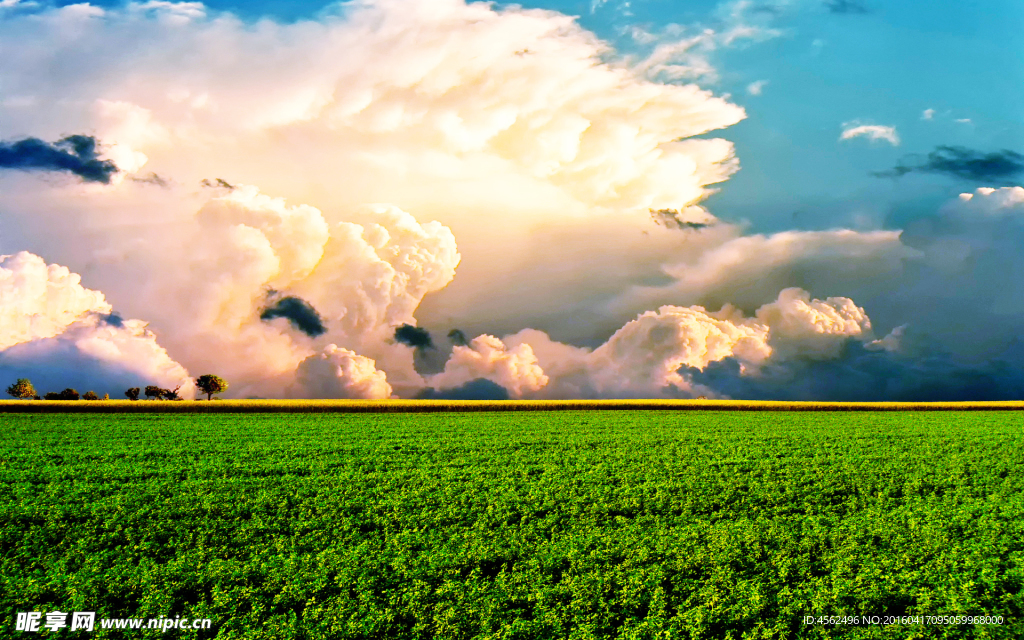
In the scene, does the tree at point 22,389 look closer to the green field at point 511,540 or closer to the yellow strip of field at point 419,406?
the yellow strip of field at point 419,406

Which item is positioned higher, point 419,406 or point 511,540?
point 511,540

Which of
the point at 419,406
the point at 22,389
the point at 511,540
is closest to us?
the point at 511,540

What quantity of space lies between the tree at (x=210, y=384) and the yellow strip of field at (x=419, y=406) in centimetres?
2777

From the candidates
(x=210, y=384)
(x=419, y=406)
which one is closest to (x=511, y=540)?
(x=419, y=406)

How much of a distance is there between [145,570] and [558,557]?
545 centimetres

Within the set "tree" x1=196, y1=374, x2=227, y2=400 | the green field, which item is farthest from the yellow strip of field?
"tree" x1=196, y1=374, x2=227, y2=400

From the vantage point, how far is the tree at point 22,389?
59.8 metres

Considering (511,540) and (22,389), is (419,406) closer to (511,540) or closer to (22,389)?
(511,540)

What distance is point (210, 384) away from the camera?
60219mm

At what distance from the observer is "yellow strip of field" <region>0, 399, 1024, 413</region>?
3148 centimetres

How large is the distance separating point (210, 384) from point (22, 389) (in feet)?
63.0

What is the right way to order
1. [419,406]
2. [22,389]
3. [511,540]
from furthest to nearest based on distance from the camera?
[22,389], [419,406], [511,540]

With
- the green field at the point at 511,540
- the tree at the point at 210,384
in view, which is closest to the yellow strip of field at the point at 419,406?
the green field at the point at 511,540

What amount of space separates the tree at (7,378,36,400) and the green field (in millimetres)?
55139
